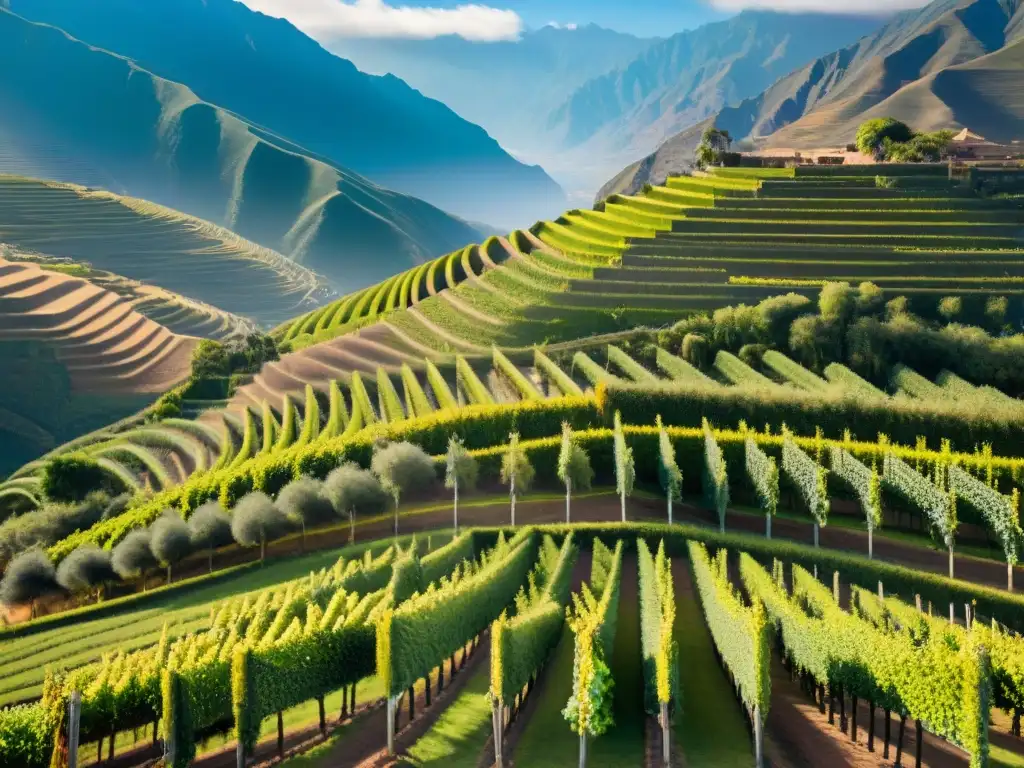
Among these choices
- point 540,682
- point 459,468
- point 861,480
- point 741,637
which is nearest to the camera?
point 741,637

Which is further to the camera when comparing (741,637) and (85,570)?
(85,570)

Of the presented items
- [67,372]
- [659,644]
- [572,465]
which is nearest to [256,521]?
[572,465]

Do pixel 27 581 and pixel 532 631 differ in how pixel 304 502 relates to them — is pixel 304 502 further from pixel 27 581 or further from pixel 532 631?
pixel 532 631

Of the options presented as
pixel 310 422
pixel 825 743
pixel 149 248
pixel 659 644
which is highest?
pixel 149 248

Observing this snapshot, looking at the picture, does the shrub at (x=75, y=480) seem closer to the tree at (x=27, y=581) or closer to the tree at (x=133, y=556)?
the tree at (x=27, y=581)

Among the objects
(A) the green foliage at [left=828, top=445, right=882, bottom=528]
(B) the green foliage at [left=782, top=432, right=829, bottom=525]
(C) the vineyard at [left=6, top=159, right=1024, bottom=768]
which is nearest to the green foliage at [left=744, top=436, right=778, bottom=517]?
(C) the vineyard at [left=6, top=159, right=1024, bottom=768]
